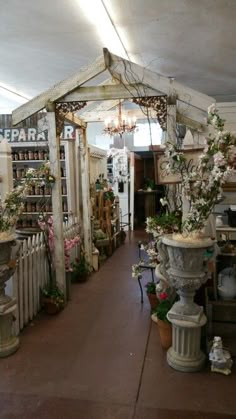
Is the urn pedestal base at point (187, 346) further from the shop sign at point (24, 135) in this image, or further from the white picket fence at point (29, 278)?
the shop sign at point (24, 135)

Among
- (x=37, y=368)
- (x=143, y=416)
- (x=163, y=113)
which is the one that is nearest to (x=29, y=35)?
(x=163, y=113)

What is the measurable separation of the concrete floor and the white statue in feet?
0.16

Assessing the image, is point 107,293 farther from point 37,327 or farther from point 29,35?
point 29,35

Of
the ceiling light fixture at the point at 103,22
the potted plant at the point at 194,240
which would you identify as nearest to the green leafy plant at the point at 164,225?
the potted plant at the point at 194,240

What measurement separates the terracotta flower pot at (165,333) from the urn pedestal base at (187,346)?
21cm

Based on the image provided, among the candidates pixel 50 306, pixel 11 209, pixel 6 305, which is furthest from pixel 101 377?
pixel 11 209

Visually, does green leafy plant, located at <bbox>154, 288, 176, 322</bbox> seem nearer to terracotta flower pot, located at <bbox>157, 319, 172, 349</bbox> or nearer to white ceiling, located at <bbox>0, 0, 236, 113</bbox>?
terracotta flower pot, located at <bbox>157, 319, 172, 349</bbox>

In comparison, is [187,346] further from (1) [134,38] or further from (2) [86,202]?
(1) [134,38]

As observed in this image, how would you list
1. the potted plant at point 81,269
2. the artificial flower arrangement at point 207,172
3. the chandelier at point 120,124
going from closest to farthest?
the artificial flower arrangement at point 207,172, the potted plant at point 81,269, the chandelier at point 120,124

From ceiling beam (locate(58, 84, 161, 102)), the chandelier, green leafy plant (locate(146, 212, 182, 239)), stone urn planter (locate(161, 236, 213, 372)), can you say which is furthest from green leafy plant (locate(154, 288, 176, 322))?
the chandelier

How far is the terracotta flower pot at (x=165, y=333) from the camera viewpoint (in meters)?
2.75

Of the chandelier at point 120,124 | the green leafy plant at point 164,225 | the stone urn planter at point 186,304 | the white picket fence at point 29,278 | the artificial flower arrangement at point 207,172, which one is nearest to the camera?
the artificial flower arrangement at point 207,172

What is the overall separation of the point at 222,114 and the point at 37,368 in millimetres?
3779

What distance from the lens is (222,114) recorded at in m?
4.45
